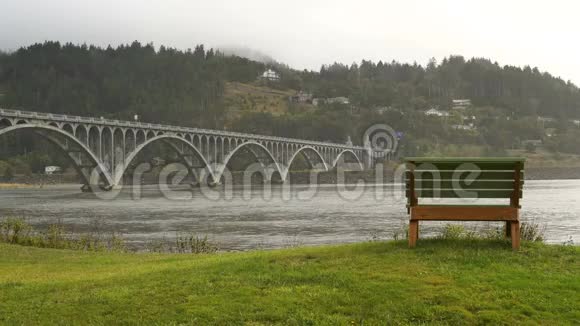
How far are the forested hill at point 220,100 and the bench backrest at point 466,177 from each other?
445 ft

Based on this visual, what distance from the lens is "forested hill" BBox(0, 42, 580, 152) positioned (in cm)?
15025

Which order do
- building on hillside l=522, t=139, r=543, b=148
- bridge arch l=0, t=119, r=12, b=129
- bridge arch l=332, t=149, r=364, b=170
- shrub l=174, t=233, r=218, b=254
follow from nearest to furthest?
shrub l=174, t=233, r=218, b=254 → bridge arch l=0, t=119, r=12, b=129 → bridge arch l=332, t=149, r=364, b=170 → building on hillside l=522, t=139, r=543, b=148

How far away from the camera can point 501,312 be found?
571cm

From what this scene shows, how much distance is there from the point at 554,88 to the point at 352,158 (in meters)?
87.5

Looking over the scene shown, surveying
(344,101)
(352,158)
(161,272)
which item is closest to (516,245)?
(161,272)

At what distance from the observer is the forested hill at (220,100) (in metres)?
150

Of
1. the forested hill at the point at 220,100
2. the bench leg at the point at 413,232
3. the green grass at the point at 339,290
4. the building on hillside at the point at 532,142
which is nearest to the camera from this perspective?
the green grass at the point at 339,290

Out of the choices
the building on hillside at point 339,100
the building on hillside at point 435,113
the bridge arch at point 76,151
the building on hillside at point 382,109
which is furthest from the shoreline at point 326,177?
the building on hillside at point 339,100

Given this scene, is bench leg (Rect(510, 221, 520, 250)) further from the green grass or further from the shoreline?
the shoreline

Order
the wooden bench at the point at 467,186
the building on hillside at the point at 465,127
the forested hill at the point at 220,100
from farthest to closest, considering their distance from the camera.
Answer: the building on hillside at the point at 465,127
the forested hill at the point at 220,100
the wooden bench at the point at 467,186

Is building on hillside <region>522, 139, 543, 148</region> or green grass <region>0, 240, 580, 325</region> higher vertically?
building on hillside <region>522, 139, 543, 148</region>

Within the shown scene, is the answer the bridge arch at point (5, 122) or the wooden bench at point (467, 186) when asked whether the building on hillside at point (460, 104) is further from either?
the wooden bench at point (467, 186)

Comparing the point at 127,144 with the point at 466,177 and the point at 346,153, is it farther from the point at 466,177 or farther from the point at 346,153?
the point at 466,177

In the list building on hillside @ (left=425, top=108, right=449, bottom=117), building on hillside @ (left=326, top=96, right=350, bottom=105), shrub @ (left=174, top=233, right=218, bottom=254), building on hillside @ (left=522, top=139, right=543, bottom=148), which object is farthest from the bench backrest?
building on hillside @ (left=326, top=96, right=350, bottom=105)
